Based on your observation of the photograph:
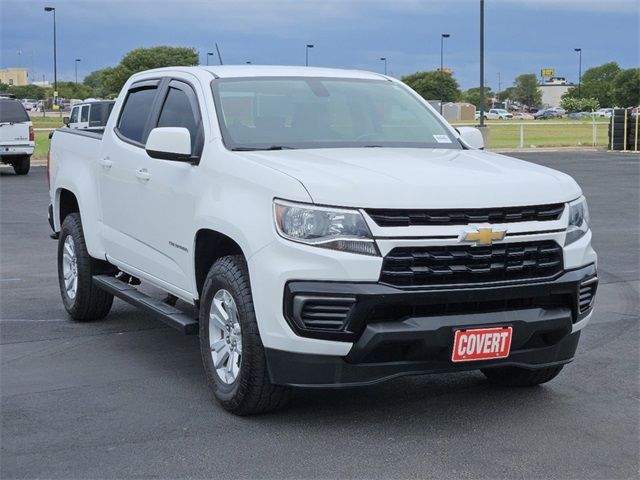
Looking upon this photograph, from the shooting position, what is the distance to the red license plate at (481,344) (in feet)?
16.5

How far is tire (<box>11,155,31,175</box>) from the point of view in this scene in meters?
26.6

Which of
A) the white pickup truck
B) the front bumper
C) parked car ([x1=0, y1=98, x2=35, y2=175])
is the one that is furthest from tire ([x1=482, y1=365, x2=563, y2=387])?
parked car ([x1=0, y1=98, x2=35, y2=175])

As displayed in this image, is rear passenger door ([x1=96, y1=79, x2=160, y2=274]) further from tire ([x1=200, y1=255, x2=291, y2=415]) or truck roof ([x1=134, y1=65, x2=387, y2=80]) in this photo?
tire ([x1=200, y1=255, x2=291, y2=415])

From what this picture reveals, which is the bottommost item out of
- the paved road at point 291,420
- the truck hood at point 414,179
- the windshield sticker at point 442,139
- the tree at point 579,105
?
the paved road at point 291,420

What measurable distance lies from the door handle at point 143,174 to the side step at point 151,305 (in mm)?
794

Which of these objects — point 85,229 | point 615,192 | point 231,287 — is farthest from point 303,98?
point 615,192

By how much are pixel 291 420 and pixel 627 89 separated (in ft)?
375

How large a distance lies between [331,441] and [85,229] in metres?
3.49

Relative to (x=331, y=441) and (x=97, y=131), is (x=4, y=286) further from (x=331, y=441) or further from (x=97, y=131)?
(x=331, y=441)

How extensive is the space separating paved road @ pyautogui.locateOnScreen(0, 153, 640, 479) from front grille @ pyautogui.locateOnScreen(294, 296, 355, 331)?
60 centimetres

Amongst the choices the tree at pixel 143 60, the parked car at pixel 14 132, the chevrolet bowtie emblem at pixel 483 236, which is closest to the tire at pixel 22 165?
the parked car at pixel 14 132

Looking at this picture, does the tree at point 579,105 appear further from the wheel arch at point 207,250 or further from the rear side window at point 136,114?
the wheel arch at point 207,250

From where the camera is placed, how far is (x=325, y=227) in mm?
4996

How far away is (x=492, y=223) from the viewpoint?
5.13 meters
